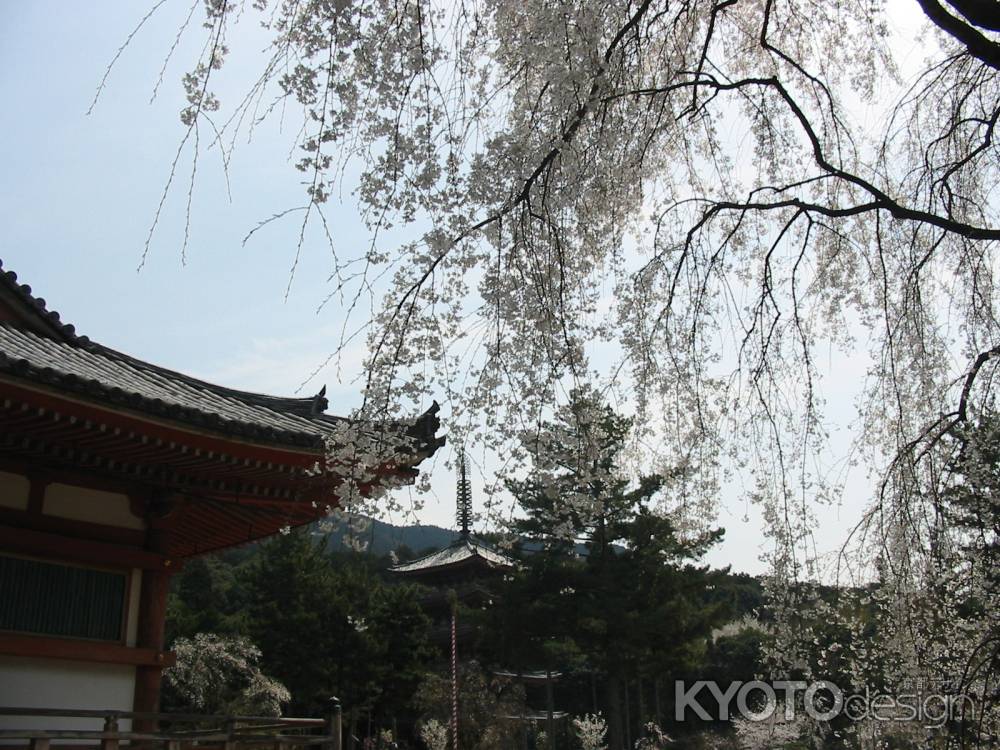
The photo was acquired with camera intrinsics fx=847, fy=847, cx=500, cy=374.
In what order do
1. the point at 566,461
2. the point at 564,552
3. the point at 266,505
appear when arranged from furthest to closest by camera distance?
the point at 564,552, the point at 266,505, the point at 566,461

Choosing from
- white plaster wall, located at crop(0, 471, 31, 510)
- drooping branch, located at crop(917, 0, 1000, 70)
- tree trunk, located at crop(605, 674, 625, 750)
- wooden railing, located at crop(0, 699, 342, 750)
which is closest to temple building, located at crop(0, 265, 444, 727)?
white plaster wall, located at crop(0, 471, 31, 510)

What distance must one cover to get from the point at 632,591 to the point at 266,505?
1383 cm

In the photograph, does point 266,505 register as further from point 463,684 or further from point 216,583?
point 216,583

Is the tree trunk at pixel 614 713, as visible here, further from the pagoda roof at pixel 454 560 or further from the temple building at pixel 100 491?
the temple building at pixel 100 491

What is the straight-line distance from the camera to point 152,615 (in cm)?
589

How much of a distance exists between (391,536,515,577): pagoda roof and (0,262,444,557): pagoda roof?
1886 cm

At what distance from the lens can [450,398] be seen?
3.28m

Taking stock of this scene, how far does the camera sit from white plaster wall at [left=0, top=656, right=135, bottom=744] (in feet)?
16.9

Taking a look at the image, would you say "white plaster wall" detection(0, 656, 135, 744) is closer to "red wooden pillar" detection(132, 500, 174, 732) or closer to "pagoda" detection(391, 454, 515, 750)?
"red wooden pillar" detection(132, 500, 174, 732)

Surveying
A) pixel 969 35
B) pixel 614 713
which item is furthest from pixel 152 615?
pixel 614 713

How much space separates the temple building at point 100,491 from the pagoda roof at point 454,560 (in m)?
19.7

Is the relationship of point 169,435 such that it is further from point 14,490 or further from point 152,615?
point 152,615

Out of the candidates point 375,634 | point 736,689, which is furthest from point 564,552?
point 736,689

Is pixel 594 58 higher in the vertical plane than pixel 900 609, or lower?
higher
